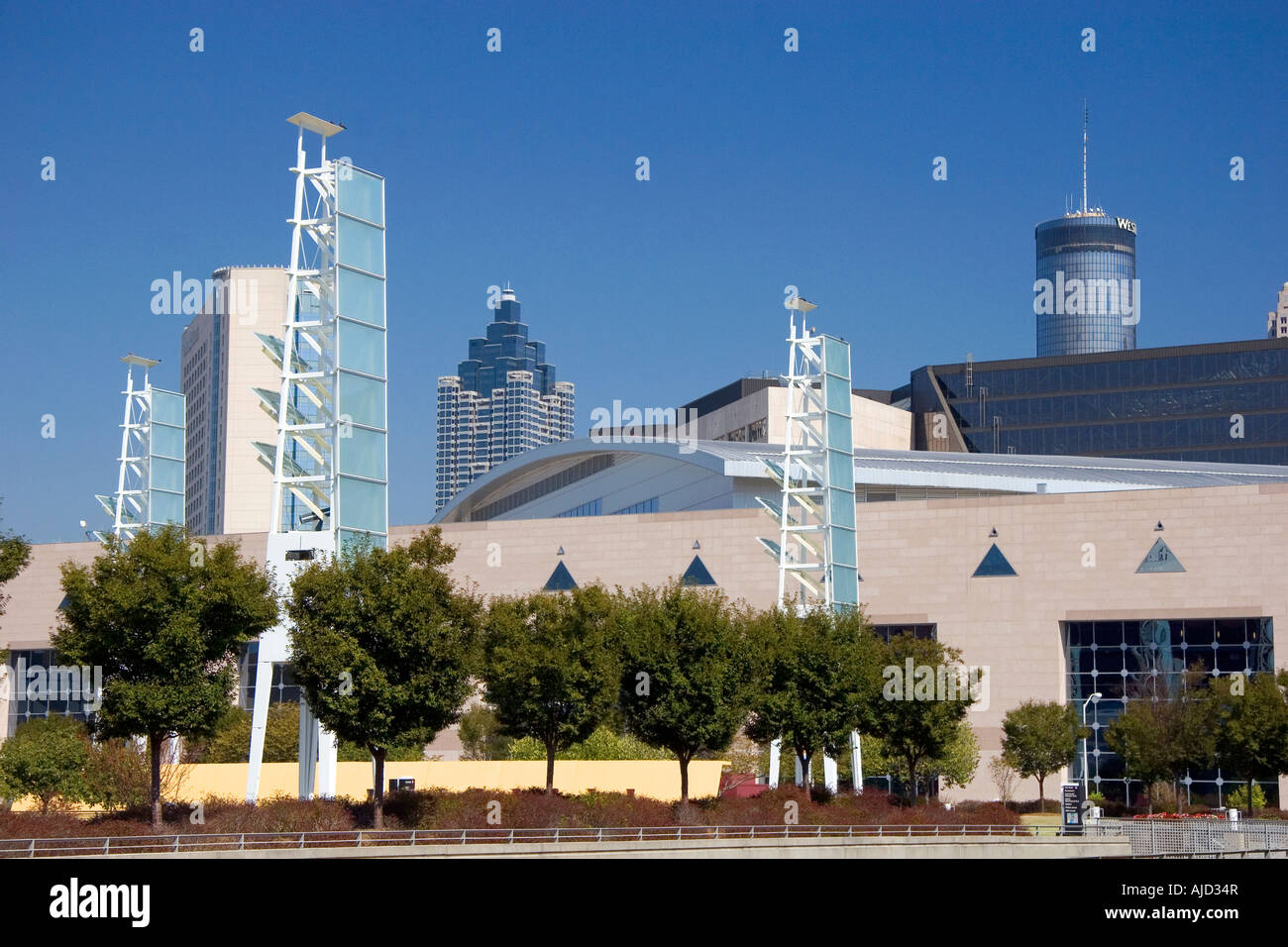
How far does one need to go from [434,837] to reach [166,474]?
1592 inches

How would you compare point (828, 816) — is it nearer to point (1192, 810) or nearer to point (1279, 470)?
point (1192, 810)

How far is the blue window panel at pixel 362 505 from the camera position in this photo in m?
44.0

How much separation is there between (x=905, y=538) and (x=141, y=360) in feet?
118

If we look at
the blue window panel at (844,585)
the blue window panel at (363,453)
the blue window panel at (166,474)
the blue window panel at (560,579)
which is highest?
the blue window panel at (166,474)

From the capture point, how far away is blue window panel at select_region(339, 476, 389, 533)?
44.0m

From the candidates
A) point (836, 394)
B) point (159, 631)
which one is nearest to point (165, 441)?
point (836, 394)

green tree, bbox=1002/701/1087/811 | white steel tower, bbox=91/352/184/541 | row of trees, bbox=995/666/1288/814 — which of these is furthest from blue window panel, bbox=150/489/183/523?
row of trees, bbox=995/666/1288/814

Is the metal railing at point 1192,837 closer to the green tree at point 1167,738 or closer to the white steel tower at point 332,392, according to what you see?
the green tree at point 1167,738

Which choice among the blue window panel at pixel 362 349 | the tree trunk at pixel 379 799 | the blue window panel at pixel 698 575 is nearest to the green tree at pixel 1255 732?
the blue window panel at pixel 698 575

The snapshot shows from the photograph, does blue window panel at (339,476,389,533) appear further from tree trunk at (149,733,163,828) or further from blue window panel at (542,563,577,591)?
blue window panel at (542,563,577,591)

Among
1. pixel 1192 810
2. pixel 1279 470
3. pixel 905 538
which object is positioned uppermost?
pixel 1279 470

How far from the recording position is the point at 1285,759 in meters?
57.4

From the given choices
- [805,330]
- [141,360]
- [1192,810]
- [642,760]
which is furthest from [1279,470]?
[141,360]

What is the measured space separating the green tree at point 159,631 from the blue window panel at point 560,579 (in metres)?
38.1
